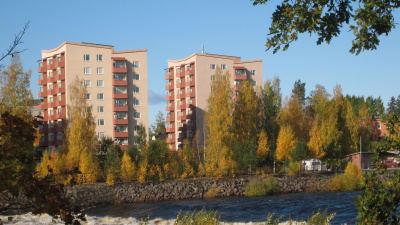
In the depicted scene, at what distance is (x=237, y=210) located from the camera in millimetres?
32156

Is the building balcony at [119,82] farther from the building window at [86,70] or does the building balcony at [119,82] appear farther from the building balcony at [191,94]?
the building balcony at [191,94]

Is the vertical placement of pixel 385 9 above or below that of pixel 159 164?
above

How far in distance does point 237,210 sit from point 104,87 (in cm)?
4559

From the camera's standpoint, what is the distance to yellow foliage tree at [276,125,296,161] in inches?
2201

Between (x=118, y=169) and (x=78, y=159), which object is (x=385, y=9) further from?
(x=78, y=159)

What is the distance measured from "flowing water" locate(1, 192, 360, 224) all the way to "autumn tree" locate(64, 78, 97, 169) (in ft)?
48.7

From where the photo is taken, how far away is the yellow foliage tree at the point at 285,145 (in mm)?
55906

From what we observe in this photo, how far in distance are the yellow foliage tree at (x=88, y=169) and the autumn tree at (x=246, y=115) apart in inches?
745

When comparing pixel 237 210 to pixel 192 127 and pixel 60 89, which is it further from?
pixel 60 89

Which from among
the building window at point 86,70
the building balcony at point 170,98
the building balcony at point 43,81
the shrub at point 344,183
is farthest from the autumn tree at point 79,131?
the building balcony at point 170,98

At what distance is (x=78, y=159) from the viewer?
5272cm

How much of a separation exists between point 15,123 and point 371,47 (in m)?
6.57

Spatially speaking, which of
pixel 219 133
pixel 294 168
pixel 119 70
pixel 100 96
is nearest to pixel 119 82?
→ pixel 119 70

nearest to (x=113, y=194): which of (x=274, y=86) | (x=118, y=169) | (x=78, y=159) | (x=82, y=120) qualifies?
(x=118, y=169)
